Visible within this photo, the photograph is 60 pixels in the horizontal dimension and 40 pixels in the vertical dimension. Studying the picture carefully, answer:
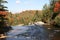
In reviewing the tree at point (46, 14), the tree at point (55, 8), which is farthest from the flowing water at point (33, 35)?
the tree at point (46, 14)

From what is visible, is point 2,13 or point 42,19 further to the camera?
point 42,19

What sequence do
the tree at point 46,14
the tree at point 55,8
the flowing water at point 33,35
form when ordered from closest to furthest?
the flowing water at point 33,35, the tree at point 55,8, the tree at point 46,14

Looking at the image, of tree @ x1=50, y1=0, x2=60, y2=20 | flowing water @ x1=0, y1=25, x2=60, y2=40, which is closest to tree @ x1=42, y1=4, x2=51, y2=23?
tree @ x1=50, y1=0, x2=60, y2=20

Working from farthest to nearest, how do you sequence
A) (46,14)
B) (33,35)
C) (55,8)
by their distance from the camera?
(46,14)
(55,8)
(33,35)

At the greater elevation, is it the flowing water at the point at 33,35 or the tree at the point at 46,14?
the flowing water at the point at 33,35

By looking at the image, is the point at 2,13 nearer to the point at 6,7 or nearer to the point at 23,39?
the point at 6,7

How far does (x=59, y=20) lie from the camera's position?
6294cm

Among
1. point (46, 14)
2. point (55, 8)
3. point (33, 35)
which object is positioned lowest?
point (46, 14)

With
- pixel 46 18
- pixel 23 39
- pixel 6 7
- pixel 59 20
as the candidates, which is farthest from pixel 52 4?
pixel 23 39

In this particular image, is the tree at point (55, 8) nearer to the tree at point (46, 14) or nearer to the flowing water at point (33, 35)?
the tree at point (46, 14)

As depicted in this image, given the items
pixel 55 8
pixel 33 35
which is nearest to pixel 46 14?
pixel 55 8

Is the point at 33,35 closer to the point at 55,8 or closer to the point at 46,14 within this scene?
the point at 55,8

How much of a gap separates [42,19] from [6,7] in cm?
4963

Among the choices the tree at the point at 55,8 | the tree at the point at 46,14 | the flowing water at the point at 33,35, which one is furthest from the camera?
the tree at the point at 46,14
